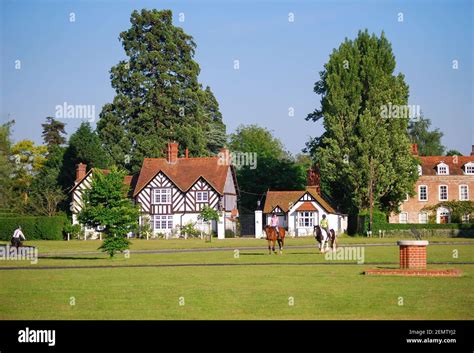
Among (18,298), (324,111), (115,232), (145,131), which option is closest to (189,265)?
(115,232)

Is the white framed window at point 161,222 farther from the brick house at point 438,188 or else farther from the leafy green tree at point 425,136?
the leafy green tree at point 425,136

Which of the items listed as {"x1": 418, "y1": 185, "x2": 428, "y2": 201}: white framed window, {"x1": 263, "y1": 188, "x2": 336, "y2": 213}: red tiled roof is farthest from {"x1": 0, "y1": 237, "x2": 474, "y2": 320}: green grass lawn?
{"x1": 418, "y1": 185, "x2": 428, "y2": 201}: white framed window

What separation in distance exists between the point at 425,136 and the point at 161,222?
63.2 m

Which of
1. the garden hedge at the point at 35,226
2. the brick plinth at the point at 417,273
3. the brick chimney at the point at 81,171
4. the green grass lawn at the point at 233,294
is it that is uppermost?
the brick chimney at the point at 81,171

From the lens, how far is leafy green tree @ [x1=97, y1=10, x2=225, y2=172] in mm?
89000

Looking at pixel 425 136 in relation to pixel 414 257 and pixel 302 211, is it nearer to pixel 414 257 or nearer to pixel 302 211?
pixel 302 211

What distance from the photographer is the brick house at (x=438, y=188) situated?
89000 mm

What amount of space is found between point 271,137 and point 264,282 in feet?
351

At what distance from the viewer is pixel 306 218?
8150 cm

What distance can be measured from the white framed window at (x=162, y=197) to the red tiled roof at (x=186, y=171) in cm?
132
